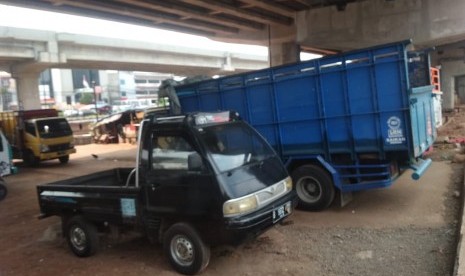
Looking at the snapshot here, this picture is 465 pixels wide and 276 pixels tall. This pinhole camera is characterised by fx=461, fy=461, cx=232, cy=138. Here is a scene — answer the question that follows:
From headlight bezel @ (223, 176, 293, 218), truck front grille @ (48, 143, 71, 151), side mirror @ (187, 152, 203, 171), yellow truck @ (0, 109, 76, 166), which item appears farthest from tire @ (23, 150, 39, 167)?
headlight bezel @ (223, 176, 293, 218)

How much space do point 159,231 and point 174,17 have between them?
46.1 ft

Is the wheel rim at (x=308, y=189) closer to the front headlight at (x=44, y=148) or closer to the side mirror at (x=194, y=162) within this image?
the side mirror at (x=194, y=162)

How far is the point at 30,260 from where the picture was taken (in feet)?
22.7

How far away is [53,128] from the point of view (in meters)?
19.5

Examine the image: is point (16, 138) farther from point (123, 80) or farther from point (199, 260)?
point (123, 80)

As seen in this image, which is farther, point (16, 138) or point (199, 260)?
point (16, 138)

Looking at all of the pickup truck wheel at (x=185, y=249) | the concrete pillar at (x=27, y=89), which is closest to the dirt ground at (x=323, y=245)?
the pickup truck wheel at (x=185, y=249)

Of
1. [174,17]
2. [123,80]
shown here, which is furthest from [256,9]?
[123,80]

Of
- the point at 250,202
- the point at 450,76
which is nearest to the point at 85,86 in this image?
the point at 450,76

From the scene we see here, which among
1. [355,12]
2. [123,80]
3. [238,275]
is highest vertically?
[123,80]

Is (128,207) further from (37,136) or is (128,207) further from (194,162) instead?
(37,136)

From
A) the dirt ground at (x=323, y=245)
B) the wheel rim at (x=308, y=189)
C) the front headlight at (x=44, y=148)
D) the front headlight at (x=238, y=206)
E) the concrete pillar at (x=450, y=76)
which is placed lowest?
the dirt ground at (x=323, y=245)

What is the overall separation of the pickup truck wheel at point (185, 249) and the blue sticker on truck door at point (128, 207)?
2.08 feet

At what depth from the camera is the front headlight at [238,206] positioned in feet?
17.5
